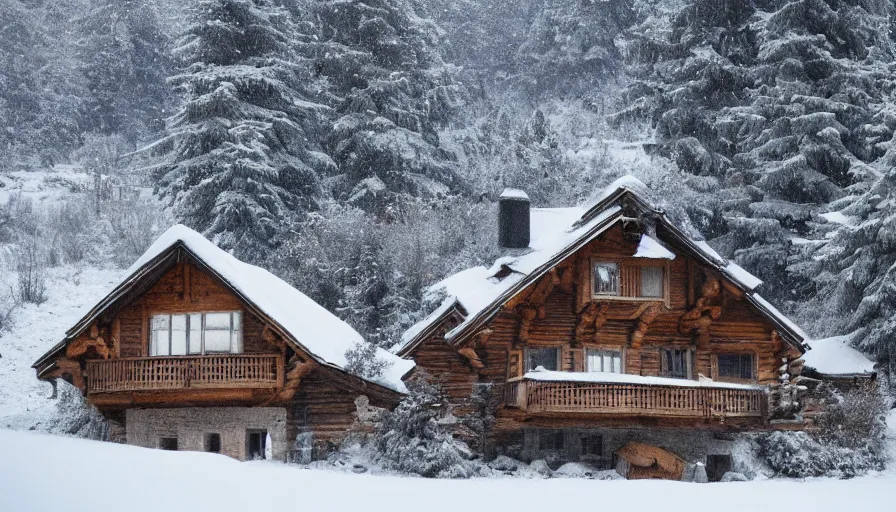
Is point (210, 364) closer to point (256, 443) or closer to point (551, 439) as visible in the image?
point (256, 443)

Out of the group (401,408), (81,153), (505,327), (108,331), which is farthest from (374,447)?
(81,153)

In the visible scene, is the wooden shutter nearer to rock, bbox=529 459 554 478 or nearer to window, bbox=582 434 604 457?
rock, bbox=529 459 554 478

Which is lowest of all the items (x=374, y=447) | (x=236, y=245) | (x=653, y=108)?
(x=374, y=447)

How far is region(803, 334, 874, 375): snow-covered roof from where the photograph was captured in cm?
4203

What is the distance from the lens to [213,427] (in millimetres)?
37281

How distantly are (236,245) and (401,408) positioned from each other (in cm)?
1578

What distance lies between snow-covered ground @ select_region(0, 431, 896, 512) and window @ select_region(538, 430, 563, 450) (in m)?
7.88

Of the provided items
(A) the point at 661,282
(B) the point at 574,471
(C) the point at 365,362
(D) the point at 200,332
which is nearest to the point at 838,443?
(A) the point at 661,282

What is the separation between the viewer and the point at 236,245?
49.5 metres

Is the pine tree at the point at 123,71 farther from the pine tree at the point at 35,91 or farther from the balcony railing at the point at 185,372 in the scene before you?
the balcony railing at the point at 185,372

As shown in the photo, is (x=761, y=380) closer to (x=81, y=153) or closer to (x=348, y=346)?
(x=348, y=346)

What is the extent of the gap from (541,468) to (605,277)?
639 centimetres

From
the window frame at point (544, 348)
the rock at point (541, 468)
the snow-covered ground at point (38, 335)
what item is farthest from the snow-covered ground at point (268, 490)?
the snow-covered ground at point (38, 335)

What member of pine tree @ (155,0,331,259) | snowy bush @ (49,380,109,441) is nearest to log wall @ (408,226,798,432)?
snowy bush @ (49,380,109,441)
